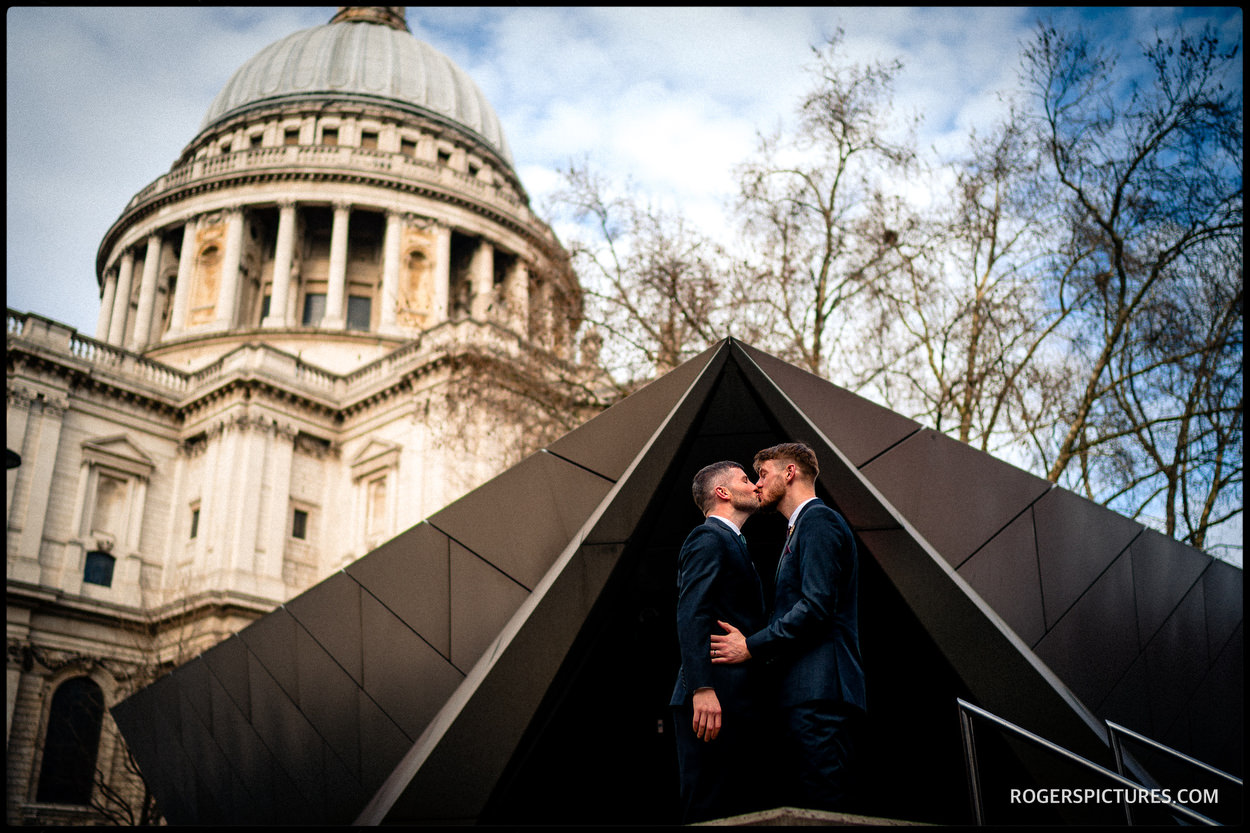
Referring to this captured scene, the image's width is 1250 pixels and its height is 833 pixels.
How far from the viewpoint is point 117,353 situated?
36094 mm

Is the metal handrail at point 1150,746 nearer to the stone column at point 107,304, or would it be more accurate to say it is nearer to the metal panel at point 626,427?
the metal panel at point 626,427

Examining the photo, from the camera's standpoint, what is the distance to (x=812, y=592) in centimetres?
423

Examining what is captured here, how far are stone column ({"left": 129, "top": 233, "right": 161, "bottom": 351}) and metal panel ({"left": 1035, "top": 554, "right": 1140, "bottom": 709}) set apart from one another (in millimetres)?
47212

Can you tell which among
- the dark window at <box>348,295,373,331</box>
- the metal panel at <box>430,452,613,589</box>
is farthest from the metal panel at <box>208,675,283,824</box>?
the dark window at <box>348,295,373,331</box>

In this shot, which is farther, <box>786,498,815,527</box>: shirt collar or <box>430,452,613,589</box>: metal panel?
<box>430,452,613,589</box>: metal panel

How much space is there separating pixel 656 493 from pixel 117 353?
35.2 meters

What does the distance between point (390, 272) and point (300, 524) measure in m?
14.7

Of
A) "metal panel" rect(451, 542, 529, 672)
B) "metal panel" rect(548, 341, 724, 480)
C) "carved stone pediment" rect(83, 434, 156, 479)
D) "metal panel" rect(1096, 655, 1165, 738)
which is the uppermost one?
"carved stone pediment" rect(83, 434, 156, 479)

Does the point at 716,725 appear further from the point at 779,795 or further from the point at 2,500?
the point at 2,500

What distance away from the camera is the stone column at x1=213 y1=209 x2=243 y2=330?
44.4 meters

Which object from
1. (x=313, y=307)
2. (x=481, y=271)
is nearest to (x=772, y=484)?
(x=481, y=271)

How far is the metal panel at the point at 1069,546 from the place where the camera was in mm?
6406

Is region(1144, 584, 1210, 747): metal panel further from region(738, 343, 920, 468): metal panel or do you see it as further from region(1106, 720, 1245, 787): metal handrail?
region(738, 343, 920, 468): metal panel

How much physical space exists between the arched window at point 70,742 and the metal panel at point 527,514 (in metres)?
27.2
